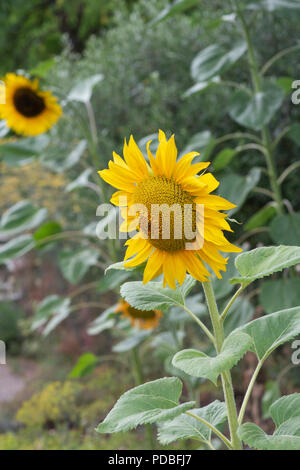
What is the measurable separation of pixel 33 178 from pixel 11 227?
1487mm

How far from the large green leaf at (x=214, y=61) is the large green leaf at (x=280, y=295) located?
1.49ft

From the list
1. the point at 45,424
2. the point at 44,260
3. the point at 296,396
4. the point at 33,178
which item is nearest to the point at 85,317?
the point at 44,260

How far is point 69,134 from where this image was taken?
188 centimetres

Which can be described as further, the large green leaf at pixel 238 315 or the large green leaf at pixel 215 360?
the large green leaf at pixel 238 315

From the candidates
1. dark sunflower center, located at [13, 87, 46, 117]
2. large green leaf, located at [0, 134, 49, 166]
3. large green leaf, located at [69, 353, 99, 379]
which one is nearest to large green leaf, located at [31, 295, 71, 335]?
large green leaf, located at [69, 353, 99, 379]

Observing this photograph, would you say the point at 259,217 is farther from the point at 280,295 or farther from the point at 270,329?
the point at 270,329

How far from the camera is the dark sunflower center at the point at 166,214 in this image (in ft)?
1.31

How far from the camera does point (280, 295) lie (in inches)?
39.4

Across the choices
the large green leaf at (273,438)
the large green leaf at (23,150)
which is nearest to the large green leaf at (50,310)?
the large green leaf at (23,150)

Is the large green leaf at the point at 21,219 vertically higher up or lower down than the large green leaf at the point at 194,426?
higher up

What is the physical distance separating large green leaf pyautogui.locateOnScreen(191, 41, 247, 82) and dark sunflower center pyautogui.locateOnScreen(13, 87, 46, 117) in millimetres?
339

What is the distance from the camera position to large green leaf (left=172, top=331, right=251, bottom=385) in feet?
1.24

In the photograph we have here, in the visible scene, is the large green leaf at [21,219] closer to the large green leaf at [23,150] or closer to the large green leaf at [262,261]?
the large green leaf at [23,150]

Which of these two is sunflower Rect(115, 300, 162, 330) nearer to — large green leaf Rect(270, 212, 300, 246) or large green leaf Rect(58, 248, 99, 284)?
large green leaf Rect(58, 248, 99, 284)
